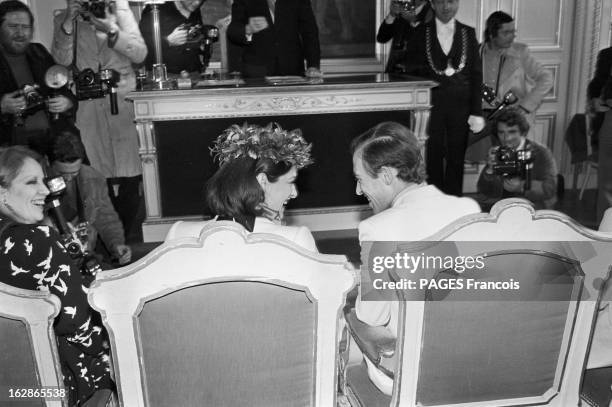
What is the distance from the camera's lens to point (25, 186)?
2.06m

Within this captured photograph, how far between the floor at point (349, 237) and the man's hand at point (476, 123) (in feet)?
3.31

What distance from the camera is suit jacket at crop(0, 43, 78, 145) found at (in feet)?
12.6

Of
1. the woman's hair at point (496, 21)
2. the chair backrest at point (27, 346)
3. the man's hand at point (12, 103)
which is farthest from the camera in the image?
the woman's hair at point (496, 21)

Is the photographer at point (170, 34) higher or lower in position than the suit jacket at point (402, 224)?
higher

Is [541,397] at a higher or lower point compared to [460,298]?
lower

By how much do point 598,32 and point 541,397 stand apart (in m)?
4.89

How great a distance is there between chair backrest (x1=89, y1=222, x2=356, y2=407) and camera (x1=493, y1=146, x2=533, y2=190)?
2.87m

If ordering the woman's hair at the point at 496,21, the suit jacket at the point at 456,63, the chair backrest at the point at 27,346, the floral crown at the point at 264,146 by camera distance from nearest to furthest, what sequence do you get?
the chair backrest at the point at 27,346
the floral crown at the point at 264,146
the suit jacket at the point at 456,63
the woman's hair at the point at 496,21

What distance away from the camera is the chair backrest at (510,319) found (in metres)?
1.36

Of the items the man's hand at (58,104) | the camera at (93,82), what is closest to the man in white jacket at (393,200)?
the man's hand at (58,104)

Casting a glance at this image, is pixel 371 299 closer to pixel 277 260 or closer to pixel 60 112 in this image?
pixel 277 260

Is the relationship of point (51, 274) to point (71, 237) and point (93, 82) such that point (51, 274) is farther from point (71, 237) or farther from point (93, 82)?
point (93, 82)

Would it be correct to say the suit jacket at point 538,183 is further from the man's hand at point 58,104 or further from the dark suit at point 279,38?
the man's hand at point 58,104

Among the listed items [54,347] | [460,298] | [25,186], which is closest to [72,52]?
[25,186]
